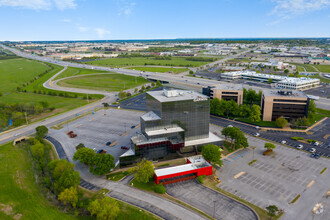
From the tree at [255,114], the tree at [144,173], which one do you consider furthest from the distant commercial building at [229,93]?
the tree at [144,173]

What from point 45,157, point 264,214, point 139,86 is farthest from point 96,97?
point 264,214

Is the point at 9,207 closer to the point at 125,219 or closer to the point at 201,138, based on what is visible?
the point at 125,219

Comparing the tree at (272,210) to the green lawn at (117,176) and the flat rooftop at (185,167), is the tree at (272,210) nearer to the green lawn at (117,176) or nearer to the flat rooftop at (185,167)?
the flat rooftop at (185,167)

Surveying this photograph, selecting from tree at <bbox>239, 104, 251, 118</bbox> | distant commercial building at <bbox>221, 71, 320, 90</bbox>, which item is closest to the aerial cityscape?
tree at <bbox>239, 104, 251, 118</bbox>

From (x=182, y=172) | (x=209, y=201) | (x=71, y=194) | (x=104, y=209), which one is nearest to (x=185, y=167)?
(x=182, y=172)

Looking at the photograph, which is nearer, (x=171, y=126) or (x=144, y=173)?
(x=144, y=173)

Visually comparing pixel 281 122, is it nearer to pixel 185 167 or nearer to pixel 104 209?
pixel 185 167
